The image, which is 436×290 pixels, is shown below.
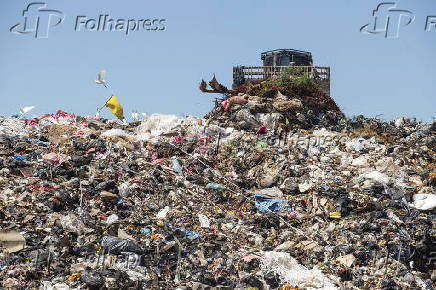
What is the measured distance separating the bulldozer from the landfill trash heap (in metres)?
1.01

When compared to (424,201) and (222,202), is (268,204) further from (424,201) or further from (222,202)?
(424,201)

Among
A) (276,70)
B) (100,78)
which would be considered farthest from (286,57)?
(100,78)

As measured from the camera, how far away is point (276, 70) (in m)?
15.0

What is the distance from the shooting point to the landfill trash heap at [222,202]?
602 cm

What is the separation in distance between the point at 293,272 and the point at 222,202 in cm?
213

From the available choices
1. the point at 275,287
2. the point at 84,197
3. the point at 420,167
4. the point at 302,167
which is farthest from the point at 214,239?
the point at 420,167

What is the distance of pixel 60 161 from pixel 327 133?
18.5ft

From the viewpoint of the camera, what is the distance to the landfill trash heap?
6.02m

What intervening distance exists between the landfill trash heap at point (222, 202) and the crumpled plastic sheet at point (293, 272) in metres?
0.02

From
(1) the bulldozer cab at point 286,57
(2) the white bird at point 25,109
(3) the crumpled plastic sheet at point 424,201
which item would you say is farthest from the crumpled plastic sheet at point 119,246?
(1) the bulldozer cab at point 286,57

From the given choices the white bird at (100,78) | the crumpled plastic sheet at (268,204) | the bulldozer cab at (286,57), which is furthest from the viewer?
the bulldozer cab at (286,57)

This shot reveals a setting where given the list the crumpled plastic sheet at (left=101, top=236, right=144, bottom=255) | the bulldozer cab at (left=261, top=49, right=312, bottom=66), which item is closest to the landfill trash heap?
the crumpled plastic sheet at (left=101, top=236, right=144, bottom=255)

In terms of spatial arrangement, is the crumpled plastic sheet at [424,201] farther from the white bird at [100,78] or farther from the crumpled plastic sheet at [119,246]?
the white bird at [100,78]

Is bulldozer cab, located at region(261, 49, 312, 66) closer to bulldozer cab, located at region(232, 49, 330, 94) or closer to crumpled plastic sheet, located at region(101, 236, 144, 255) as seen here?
bulldozer cab, located at region(232, 49, 330, 94)
